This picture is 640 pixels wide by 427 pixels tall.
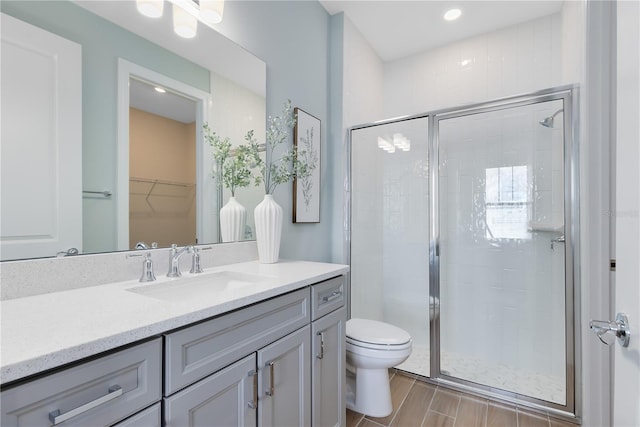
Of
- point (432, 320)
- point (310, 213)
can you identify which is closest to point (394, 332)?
point (432, 320)

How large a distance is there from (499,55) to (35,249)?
10.7ft

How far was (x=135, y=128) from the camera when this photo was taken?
1221mm

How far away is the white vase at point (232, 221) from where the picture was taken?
1.58 m

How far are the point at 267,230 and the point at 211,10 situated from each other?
1.07 metres

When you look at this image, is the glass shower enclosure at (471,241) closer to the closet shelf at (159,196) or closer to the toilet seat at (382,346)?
the toilet seat at (382,346)

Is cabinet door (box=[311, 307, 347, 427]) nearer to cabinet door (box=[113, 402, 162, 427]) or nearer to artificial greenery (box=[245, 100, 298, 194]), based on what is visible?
cabinet door (box=[113, 402, 162, 427])

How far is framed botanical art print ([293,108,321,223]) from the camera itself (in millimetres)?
2027

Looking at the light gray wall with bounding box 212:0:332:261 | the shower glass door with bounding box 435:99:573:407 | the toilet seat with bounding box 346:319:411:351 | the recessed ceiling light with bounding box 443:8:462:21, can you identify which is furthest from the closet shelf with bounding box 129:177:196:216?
the recessed ceiling light with bounding box 443:8:462:21

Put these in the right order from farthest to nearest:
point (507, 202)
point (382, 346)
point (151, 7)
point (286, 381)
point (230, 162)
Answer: point (507, 202) → point (382, 346) → point (230, 162) → point (151, 7) → point (286, 381)

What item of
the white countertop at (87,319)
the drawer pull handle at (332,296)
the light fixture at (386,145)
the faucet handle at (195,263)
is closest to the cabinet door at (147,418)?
the white countertop at (87,319)

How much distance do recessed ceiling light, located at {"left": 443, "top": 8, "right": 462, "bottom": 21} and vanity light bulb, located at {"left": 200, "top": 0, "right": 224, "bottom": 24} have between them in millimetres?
1804

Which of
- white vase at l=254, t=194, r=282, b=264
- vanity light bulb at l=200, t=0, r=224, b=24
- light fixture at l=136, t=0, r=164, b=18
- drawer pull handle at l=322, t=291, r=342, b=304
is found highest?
vanity light bulb at l=200, t=0, r=224, b=24

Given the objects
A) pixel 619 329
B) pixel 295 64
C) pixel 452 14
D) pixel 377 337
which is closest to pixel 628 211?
pixel 619 329

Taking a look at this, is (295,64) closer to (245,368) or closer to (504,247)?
(245,368)
